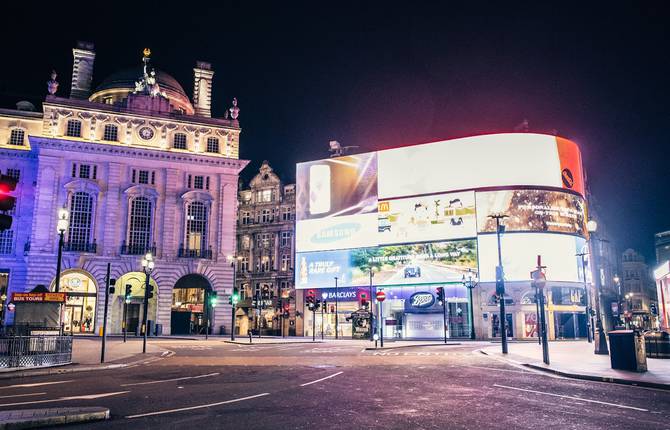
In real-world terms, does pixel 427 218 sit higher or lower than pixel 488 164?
lower

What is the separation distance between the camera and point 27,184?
6022cm

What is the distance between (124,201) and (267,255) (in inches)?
994

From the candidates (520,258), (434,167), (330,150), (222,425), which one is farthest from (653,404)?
(330,150)

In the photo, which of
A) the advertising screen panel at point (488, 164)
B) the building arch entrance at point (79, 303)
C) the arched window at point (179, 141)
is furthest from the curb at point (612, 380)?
the arched window at point (179, 141)

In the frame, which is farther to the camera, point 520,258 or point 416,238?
point 416,238

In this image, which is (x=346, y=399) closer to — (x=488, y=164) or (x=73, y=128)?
(x=488, y=164)

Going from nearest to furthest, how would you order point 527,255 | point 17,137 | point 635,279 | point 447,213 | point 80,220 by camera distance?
point 80,220, point 527,255, point 17,137, point 447,213, point 635,279

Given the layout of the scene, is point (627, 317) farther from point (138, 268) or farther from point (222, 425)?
point (222, 425)

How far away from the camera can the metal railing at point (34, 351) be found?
18500 millimetres

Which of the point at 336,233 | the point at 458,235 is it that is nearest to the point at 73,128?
the point at 336,233

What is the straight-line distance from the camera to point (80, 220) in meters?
56.6

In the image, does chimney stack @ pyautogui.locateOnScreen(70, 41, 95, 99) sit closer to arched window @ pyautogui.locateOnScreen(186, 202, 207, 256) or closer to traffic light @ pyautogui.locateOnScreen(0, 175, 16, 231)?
arched window @ pyautogui.locateOnScreen(186, 202, 207, 256)

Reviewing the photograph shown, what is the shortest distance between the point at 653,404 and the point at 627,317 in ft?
181

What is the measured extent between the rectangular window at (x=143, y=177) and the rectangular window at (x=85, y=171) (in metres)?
4.97
